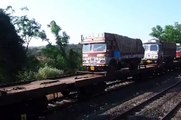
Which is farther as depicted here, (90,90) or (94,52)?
(94,52)

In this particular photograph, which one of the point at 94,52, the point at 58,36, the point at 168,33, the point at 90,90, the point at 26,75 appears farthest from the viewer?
the point at 168,33

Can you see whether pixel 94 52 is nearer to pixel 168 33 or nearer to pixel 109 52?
pixel 109 52

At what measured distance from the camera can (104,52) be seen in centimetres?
2017

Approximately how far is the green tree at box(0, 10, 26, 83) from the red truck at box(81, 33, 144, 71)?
817 centimetres

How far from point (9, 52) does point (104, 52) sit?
1004 cm

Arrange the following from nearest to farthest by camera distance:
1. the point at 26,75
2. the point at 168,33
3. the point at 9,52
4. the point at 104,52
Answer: the point at 104,52
the point at 9,52
the point at 26,75
the point at 168,33

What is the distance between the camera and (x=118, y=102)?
53.4ft

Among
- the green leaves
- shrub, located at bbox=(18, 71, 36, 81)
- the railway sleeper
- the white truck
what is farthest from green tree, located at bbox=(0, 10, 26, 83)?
the green leaves

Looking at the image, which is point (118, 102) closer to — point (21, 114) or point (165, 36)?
point (21, 114)

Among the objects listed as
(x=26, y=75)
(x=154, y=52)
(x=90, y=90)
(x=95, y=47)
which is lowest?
(x=90, y=90)

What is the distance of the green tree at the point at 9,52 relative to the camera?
26.8m

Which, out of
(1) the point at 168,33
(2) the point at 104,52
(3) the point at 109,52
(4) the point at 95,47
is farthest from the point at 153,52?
(1) the point at 168,33

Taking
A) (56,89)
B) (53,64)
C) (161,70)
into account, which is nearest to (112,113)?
(56,89)

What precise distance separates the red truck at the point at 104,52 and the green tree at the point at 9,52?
8.17 meters
